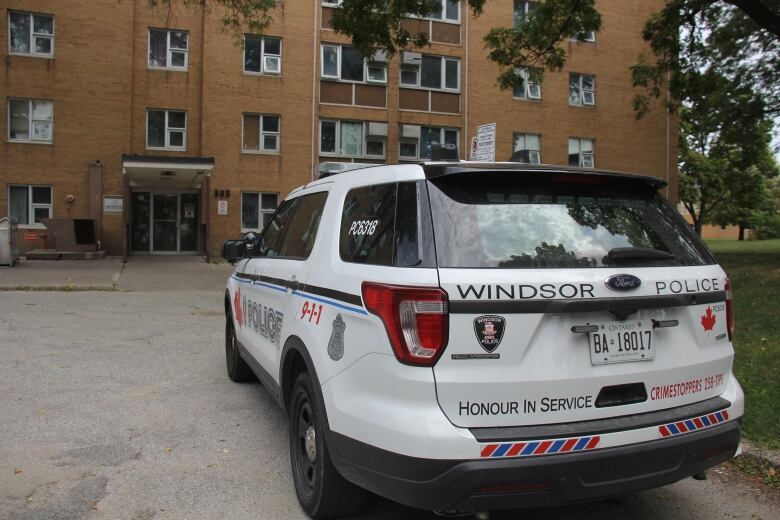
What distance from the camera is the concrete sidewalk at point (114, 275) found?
44.6 ft

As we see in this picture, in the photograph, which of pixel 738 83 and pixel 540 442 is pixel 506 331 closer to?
pixel 540 442

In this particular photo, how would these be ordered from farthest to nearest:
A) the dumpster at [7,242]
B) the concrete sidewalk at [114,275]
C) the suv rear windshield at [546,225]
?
1. the dumpster at [7,242]
2. the concrete sidewalk at [114,275]
3. the suv rear windshield at [546,225]

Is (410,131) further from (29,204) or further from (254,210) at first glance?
(29,204)

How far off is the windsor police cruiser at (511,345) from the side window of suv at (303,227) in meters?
0.55

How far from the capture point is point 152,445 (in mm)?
4371

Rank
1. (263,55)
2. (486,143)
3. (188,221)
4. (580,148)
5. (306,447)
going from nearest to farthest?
(306,447), (486,143), (263,55), (188,221), (580,148)

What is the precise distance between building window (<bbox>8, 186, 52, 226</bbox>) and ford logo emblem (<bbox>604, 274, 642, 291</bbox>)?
22.4m

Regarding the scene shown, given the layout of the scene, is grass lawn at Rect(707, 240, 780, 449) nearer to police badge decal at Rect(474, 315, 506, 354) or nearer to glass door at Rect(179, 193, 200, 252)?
police badge decal at Rect(474, 315, 506, 354)

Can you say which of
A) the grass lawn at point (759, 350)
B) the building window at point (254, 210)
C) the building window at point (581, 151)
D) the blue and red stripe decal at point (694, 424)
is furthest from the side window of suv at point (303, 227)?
the building window at point (581, 151)

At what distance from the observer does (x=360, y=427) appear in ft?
8.83

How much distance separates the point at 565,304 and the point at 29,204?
22.6 m

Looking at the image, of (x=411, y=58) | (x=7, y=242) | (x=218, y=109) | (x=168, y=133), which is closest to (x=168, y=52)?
(x=218, y=109)

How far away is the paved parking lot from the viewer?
3445 millimetres

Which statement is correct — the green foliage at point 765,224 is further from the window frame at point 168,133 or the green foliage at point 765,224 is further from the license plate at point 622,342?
the license plate at point 622,342
